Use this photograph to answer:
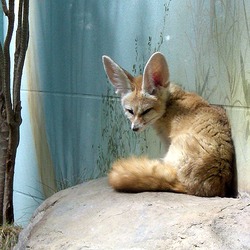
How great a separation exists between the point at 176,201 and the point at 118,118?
1497 mm

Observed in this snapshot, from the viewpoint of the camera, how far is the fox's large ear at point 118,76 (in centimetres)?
317

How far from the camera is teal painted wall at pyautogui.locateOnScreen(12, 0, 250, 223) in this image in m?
2.93

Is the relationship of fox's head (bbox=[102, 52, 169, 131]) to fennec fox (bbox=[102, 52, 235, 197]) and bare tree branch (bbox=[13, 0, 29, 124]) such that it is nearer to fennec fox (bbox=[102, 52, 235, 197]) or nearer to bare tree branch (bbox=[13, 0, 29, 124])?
fennec fox (bbox=[102, 52, 235, 197])

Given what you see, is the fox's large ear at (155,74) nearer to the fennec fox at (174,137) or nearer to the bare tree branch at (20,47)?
the fennec fox at (174,137)

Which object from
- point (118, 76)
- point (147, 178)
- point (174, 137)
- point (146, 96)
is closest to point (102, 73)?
point (118, 76)

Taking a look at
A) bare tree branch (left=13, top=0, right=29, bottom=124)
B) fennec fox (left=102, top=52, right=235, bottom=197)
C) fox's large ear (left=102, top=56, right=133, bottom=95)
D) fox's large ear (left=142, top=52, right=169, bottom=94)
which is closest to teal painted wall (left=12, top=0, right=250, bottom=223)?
fennec fox (left=102, top=52, right=235, bottom=197)

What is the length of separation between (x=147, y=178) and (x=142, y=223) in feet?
1.51

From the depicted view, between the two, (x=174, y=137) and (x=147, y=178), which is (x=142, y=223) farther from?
(x=174, y=137)

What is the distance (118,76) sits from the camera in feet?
10.5

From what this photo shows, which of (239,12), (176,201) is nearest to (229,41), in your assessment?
(239,12)

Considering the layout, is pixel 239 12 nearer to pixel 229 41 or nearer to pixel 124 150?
pixel 229 41

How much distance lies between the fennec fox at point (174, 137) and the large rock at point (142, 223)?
0.27 feet

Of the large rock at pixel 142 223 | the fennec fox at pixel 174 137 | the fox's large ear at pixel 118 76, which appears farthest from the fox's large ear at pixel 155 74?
the large rock at pixel 142 223

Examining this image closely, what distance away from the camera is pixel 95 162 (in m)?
4.38
